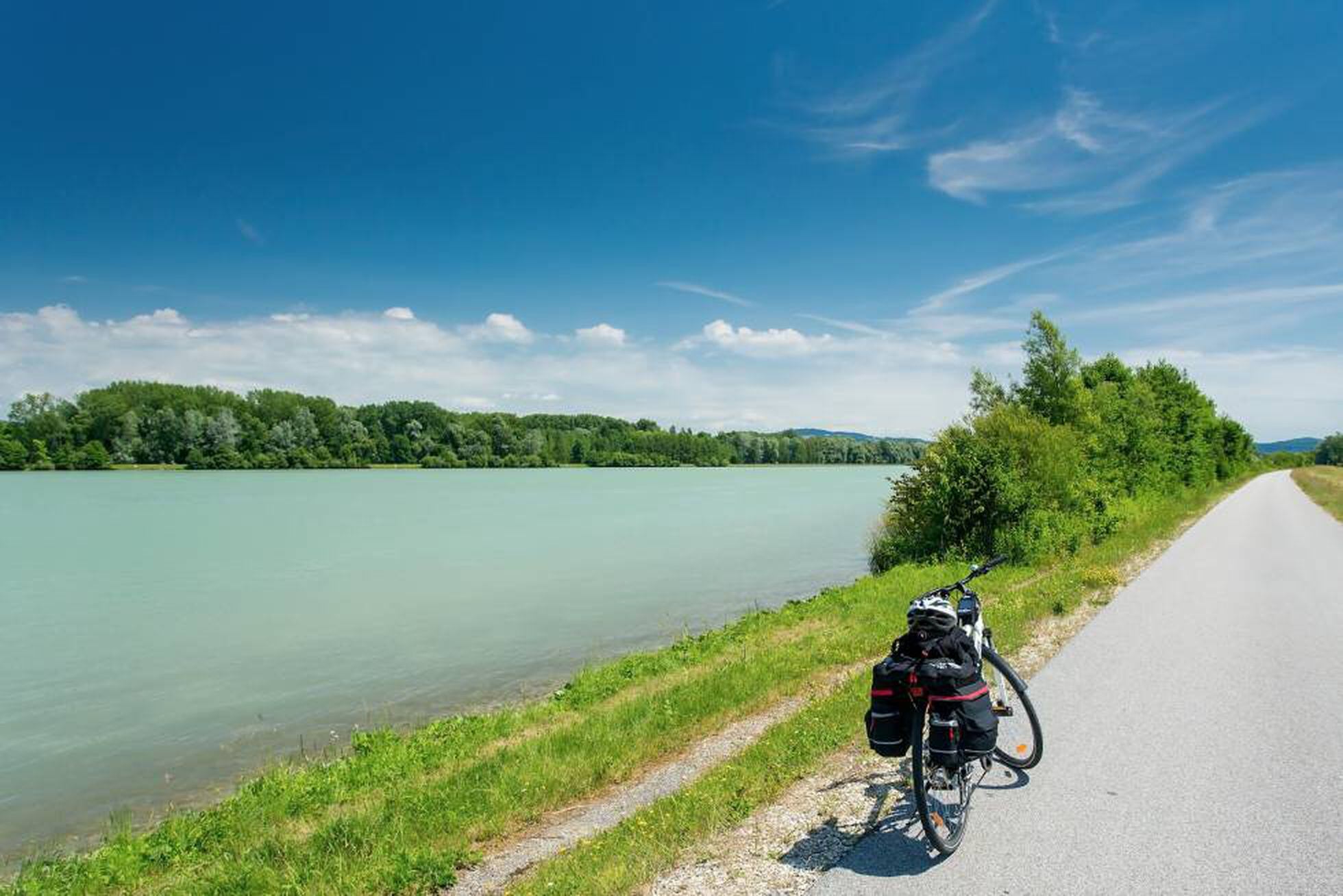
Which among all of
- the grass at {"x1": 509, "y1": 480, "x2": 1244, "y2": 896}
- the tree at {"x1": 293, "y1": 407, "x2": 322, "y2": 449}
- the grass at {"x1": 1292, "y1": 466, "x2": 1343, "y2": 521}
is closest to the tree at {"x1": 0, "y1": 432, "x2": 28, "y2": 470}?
the tree at {"x1": 293, "y1": 407, "x2": 322, "y2": 449}

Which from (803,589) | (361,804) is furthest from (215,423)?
(361,804)

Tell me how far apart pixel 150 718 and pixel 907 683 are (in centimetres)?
1219

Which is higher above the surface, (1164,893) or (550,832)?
(1164,893)

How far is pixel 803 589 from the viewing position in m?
21.3

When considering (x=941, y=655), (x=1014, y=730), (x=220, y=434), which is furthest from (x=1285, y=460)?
(x=220, y=434)

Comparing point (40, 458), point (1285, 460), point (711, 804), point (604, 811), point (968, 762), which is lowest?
point (604, 811)

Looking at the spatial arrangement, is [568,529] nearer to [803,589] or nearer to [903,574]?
[803,589]

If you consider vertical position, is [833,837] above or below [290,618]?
above

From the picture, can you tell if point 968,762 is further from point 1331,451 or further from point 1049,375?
point 1331,451

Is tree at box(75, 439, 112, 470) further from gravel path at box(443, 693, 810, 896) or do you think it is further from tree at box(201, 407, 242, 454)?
gravel path at box(443, 693, 810, 896)

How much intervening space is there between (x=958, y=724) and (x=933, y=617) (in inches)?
26.2

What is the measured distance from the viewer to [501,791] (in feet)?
22.0

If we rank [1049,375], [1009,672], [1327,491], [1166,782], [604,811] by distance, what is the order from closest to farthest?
[1166,782] → [1009,672] → [604,811] → [1049,375] → [1327,491]

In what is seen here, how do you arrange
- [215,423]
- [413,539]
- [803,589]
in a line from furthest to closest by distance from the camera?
[215,423], [413,539], [803,589]
